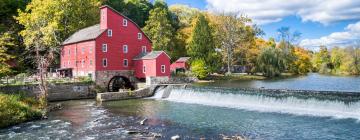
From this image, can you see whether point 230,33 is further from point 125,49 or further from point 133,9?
point 125,49

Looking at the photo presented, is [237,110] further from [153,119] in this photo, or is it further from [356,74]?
[356,74]

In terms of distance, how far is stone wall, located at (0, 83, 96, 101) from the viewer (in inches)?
1346

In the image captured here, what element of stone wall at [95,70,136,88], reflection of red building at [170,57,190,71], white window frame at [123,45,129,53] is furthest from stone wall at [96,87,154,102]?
reflection of red building at [170,57,190,71]

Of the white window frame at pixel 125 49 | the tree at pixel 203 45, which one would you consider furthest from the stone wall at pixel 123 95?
the tree at pixel 203 45

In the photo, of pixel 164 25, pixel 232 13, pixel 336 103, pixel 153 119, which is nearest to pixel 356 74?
pixel 232 13

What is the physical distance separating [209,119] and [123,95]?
49.4ft

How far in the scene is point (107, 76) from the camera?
42.6 metres

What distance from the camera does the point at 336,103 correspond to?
85.0 feet

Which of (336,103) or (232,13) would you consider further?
(232,13)

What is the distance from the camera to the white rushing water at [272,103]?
997 inches

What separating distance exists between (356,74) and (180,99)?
5908cm

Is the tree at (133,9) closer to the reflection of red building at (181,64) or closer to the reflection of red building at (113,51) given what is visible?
the reflection of red building at (181,64)

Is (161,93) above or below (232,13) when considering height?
below

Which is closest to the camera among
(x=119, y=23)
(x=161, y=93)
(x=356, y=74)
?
(x=161, y=93)
